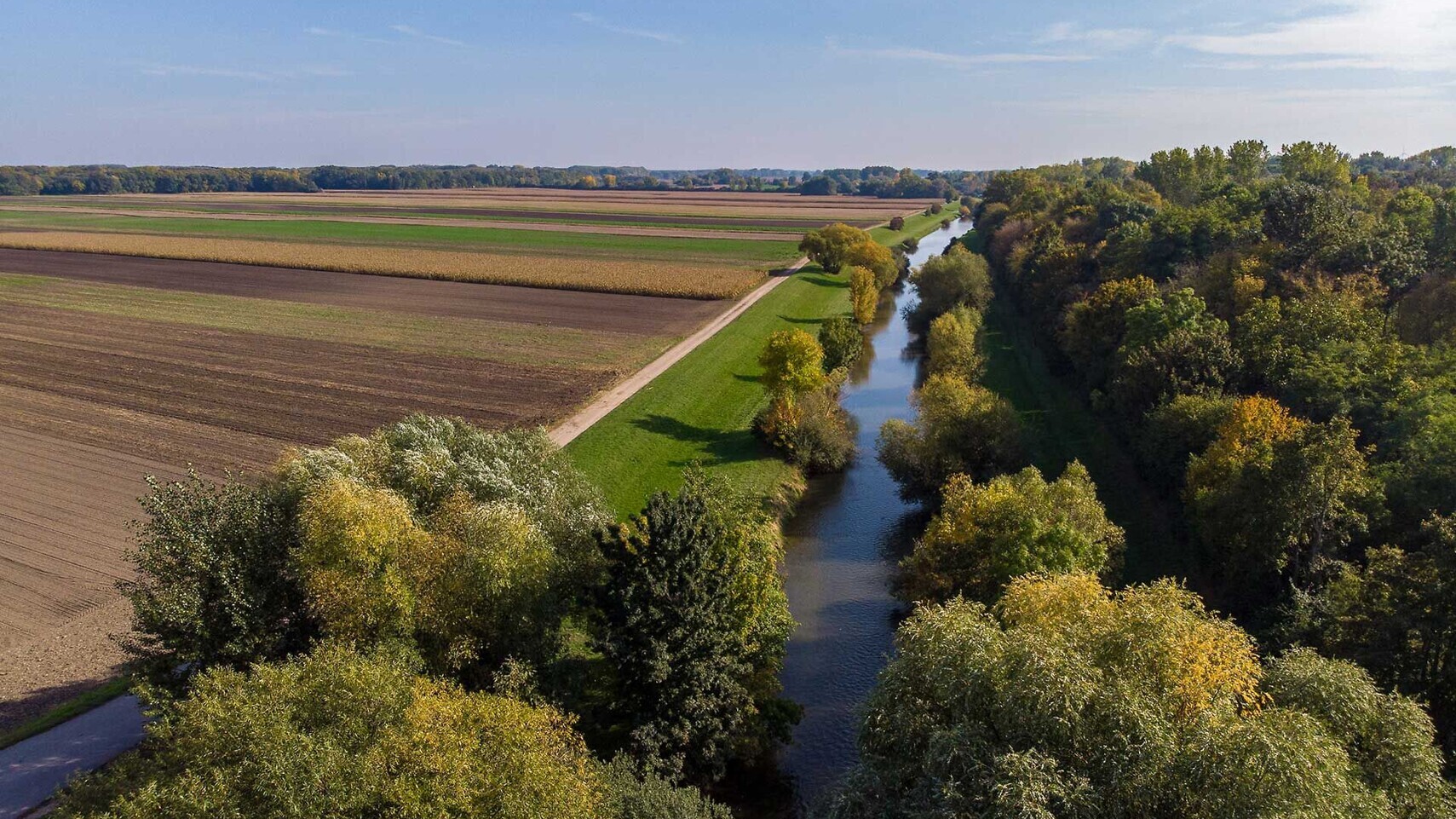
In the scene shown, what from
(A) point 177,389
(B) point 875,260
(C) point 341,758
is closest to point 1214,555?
(C) point 341,758

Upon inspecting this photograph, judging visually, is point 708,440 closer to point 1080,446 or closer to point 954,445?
point 954,445

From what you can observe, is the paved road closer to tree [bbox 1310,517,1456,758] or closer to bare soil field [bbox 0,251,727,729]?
bare soil field [bbox 0,251,727,729]

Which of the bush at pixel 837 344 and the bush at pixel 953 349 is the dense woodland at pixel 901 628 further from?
the bush at pixel 837 344

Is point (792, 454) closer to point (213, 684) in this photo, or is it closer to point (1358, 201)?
point (213, 684)

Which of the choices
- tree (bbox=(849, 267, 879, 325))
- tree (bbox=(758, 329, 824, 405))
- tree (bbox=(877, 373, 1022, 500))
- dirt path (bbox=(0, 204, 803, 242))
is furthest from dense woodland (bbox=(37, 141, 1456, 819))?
dirt path (bbox=(0, 204, 803, 242))

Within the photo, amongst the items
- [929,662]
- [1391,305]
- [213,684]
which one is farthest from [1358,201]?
[213,684]

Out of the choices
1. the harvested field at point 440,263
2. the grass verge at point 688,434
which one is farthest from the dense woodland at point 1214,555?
the harvested field at point 440,263
